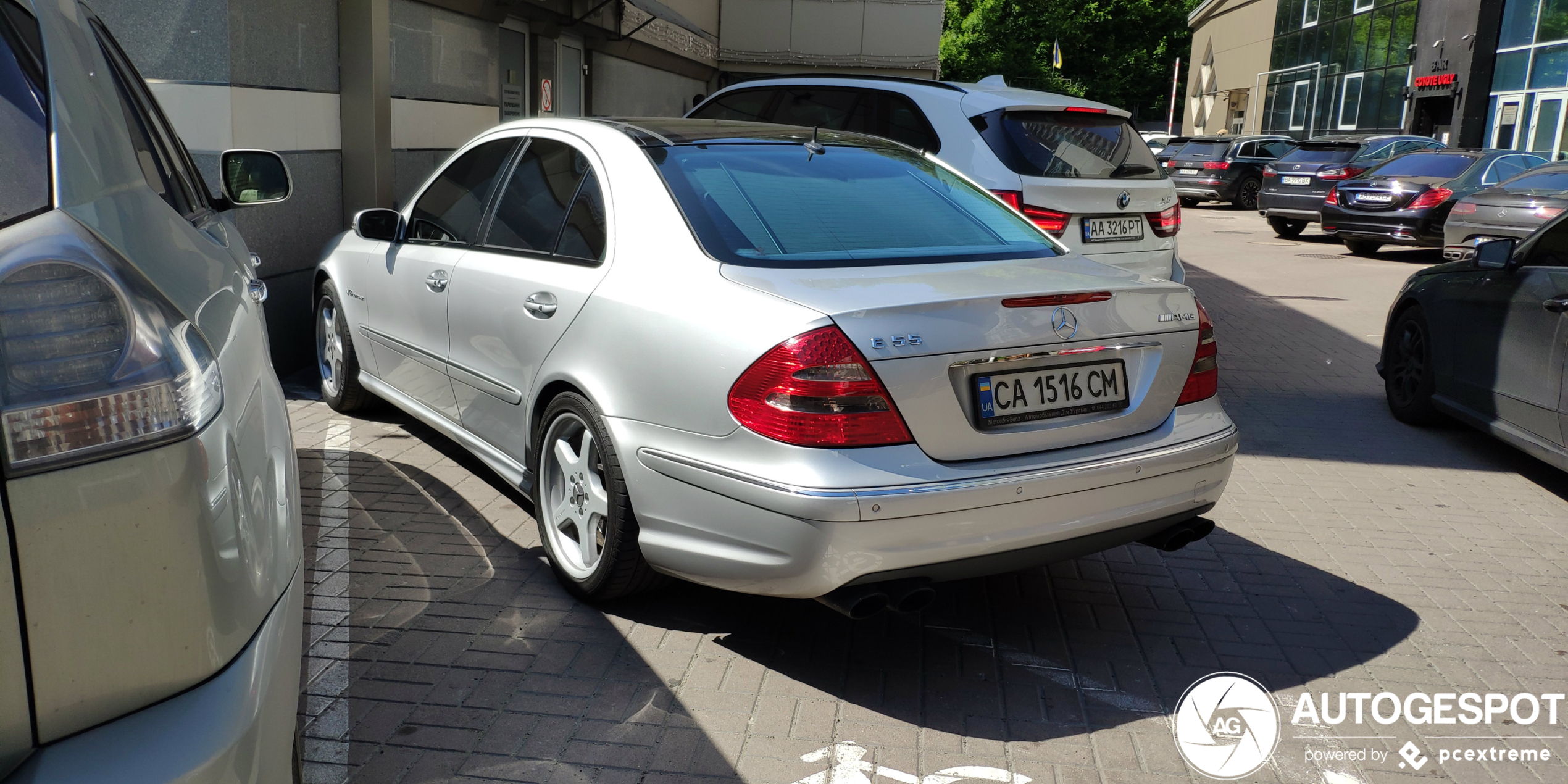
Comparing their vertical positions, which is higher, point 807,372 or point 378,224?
point 378,224

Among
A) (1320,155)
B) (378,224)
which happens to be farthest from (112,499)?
(1320,155)

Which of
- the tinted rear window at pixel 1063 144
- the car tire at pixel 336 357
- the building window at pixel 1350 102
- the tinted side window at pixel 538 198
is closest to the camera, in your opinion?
the tinted side window at pixel 538 198

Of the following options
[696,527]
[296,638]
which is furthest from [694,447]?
[296,638]

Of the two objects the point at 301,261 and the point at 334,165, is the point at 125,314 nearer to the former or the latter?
the point at 301,261

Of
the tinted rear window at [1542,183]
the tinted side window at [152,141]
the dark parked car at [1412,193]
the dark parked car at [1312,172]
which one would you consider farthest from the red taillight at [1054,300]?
the dark parked car at [1312,172]

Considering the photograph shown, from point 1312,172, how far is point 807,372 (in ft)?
67.3

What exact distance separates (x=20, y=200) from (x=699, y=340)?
6.03 feet

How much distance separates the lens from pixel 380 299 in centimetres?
524

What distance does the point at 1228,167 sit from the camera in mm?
28562

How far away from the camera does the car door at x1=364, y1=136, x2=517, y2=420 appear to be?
4637 mm

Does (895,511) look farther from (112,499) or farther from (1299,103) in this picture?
(1299,103)

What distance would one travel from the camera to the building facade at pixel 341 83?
6.73 m

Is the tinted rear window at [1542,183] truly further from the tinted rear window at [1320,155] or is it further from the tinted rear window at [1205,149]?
the tinted rear window at [1205,149]

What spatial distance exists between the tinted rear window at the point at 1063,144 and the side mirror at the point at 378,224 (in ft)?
10.5
